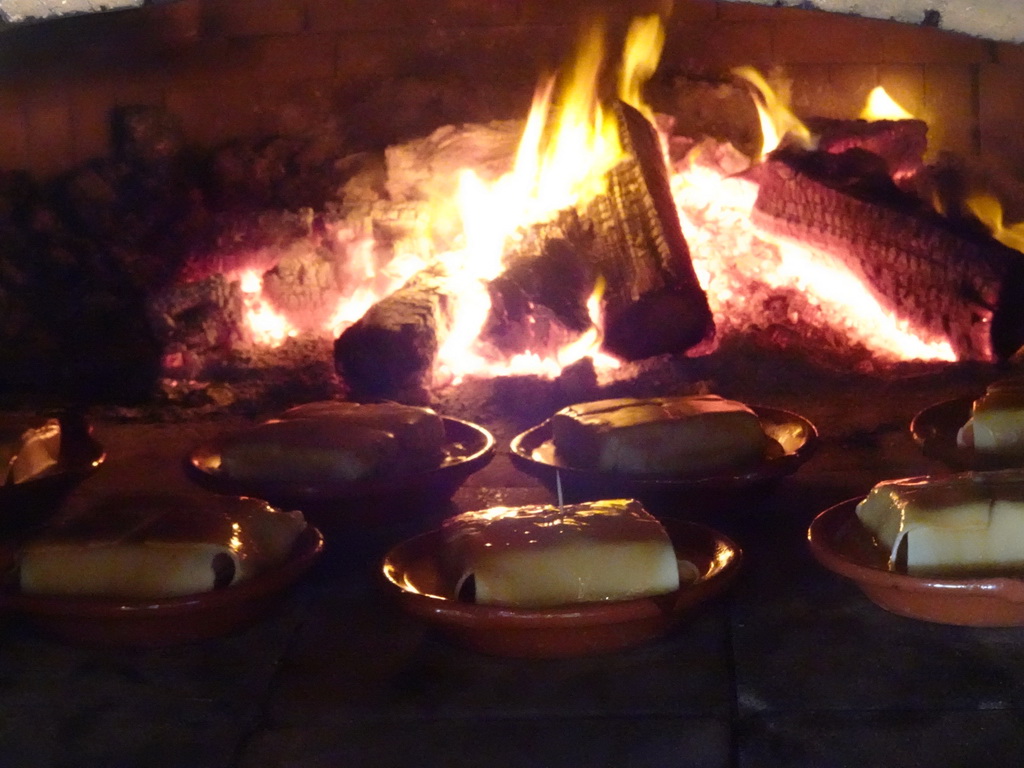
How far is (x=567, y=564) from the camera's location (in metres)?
1.50

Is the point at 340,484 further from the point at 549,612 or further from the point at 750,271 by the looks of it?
the point at 750,271

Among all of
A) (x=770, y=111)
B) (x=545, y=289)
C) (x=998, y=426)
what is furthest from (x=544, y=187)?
(x=998, y=426)

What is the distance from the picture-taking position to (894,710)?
1.40 meters

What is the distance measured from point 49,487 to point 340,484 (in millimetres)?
526

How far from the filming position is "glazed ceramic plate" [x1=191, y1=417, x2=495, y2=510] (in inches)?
77.4

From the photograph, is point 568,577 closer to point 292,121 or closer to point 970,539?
point 970,539

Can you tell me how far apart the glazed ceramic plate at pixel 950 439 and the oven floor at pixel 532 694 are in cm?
31

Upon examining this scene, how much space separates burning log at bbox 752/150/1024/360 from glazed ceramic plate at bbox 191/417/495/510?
1654 millimetres

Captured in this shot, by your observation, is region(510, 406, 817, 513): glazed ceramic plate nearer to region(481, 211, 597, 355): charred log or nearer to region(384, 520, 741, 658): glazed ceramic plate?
region(384, 520, 741, 658): glazed ceramic plate

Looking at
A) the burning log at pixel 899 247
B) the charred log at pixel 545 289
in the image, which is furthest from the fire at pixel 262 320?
the burning log at pixel 899 247

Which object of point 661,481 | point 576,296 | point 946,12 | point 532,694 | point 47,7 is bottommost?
point 532,694

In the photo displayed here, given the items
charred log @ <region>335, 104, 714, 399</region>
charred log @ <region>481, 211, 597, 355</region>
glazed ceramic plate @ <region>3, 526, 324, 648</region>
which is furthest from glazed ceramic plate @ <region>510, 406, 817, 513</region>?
charred log @ <region>481, 211, 597, 355</region>

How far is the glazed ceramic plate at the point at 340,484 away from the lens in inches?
77.4

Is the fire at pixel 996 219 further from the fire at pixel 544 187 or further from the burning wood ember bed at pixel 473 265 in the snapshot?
the fire at pixel 544 187
